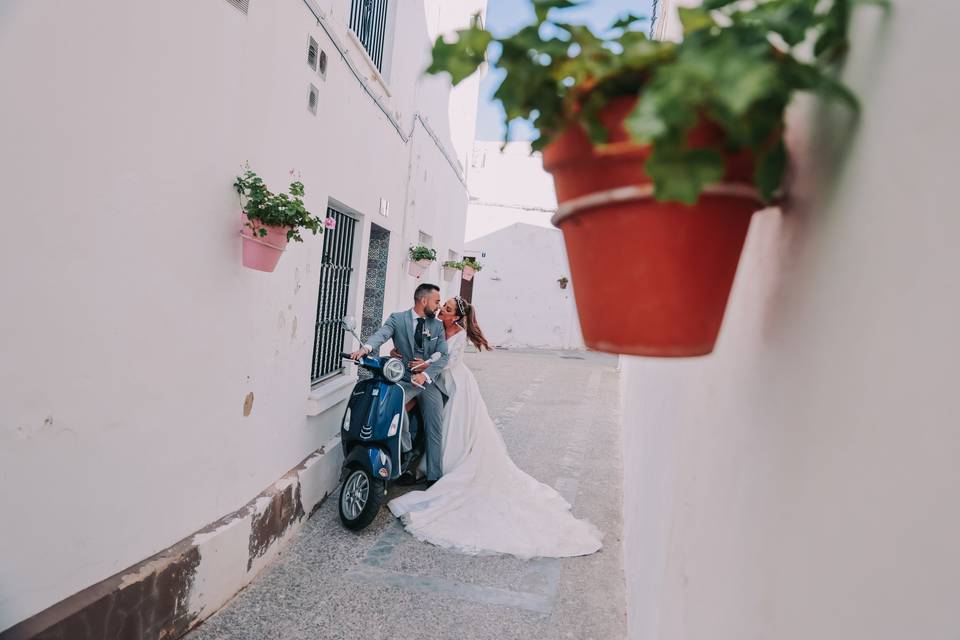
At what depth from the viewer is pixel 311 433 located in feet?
15.1

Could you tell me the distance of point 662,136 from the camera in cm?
73

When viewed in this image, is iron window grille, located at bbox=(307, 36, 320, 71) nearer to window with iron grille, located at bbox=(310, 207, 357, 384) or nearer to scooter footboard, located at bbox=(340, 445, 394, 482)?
window with iron grille, located at bbox=(310, 207, 357, 384)

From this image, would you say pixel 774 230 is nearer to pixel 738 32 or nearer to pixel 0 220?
pixel 738 32

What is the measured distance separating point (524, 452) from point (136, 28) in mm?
5228

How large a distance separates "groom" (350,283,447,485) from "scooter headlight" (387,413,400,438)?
623mm

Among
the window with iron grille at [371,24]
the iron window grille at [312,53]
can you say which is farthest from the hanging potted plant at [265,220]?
the window with iron grille at [371,24]

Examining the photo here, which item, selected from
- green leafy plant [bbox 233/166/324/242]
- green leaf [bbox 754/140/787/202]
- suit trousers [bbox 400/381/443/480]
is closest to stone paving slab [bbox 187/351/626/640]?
suit trousers [bbox 400/381/443/480]

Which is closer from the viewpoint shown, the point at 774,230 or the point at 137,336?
the point at 774,230

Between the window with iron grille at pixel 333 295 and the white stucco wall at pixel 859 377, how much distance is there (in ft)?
13.2

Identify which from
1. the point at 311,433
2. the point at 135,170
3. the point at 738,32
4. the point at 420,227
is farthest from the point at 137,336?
the point at 420,227

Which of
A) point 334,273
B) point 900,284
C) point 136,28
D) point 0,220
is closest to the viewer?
point 900,284

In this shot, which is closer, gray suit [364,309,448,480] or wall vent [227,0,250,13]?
wall vent [227,0,250,13]

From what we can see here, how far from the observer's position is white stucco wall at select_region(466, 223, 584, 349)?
61.4 feet

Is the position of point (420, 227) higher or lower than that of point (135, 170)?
higher
